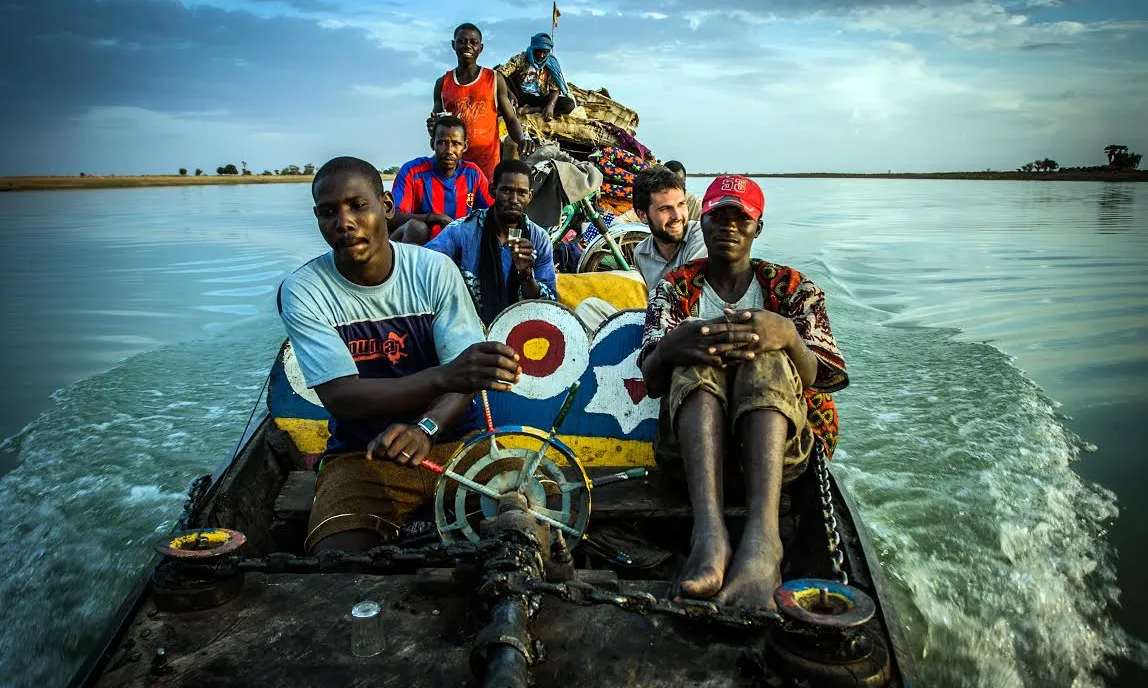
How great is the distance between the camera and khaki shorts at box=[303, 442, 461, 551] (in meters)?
2.73

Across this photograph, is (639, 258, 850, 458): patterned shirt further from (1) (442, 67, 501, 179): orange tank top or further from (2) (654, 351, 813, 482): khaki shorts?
(1) (442, 67, 501, 179): orange tank top

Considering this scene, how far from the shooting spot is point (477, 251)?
17.3 ft

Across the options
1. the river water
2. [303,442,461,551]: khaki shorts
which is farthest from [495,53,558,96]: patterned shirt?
[303,442,461,551]: khaki shorts

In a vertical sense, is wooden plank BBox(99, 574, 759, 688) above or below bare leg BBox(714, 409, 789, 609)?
below

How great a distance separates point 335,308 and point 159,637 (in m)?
1.20

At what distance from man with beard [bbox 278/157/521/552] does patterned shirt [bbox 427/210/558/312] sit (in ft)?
7.39

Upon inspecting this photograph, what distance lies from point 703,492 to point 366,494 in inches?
48.8

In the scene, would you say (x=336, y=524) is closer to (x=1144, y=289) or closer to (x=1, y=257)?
(x=1144, y=289)

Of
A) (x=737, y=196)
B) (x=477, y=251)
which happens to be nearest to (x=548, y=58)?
(x=477, y=251)

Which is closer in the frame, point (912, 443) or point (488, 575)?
point (488, 575)

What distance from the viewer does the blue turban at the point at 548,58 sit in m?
10.0

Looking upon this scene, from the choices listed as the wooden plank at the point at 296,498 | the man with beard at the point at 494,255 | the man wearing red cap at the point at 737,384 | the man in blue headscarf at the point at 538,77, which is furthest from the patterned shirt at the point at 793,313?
the man in blue headscarf at the point at 538,77

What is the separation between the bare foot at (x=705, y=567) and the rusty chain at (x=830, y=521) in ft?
1.05

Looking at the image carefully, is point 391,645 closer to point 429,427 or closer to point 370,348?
point 429,427
